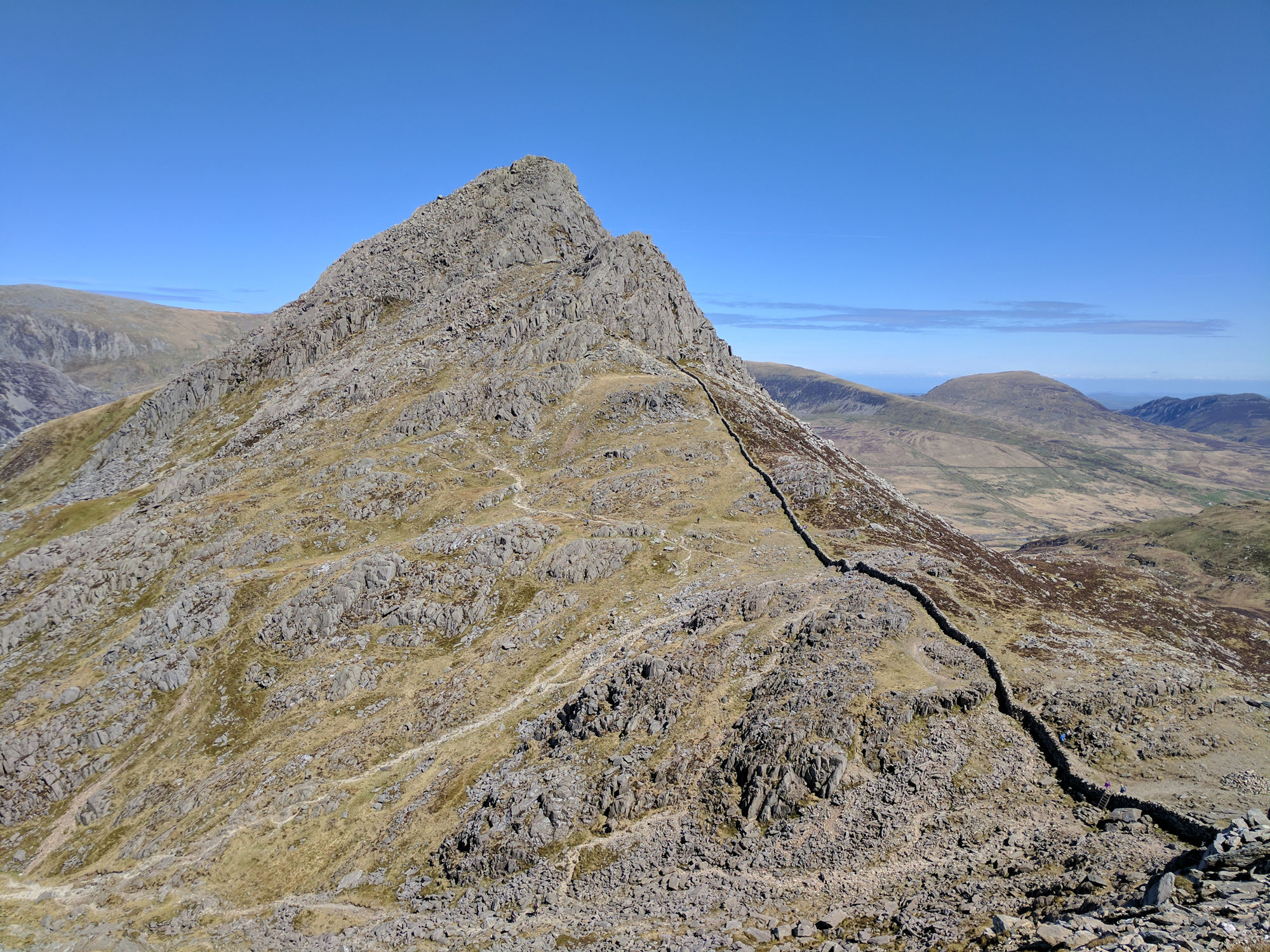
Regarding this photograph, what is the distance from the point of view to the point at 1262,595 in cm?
16488

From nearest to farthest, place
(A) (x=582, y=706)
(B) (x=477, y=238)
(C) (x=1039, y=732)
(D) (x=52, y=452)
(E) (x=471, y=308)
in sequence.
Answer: (C) (x=1039, y=732)
(A) (x=582, y=706)
(E) (x=471, y=308)
(B) (x=477, y=238)
(D) (x=52, y=452)

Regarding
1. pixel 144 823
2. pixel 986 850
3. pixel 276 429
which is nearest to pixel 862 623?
pixel 986 850

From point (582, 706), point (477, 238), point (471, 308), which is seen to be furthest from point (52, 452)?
point (582, 706)

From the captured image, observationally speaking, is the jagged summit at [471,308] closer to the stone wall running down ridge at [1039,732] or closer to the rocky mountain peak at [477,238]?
the rocky mountain peak at [477,238]

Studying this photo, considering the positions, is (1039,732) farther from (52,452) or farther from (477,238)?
(52,452)

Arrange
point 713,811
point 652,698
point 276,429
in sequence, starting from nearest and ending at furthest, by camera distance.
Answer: point 713,811 < point 652,698 < point 276,429

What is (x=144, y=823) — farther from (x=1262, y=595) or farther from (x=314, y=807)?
(x=1262, y=595)

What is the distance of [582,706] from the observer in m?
48.9

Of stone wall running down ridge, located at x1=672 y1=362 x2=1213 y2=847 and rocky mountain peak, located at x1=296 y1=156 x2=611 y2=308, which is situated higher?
rocky mountain peak, located at x1=296 y1=156 x2=611 y2=308

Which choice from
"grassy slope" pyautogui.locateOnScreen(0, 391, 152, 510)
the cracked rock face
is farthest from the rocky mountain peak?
"grassy slope" pyautogui.locateOnScreen(0, 391, 152, 510)

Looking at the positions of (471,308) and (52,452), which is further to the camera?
(52,452)

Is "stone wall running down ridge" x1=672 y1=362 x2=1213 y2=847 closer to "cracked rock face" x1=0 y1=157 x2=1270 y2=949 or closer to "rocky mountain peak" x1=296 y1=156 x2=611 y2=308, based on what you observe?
"cracked rock face" x1=0 y1=157 x2=1270 y2=949

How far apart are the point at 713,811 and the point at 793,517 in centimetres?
4056

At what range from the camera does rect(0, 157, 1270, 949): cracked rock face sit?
108 feet
